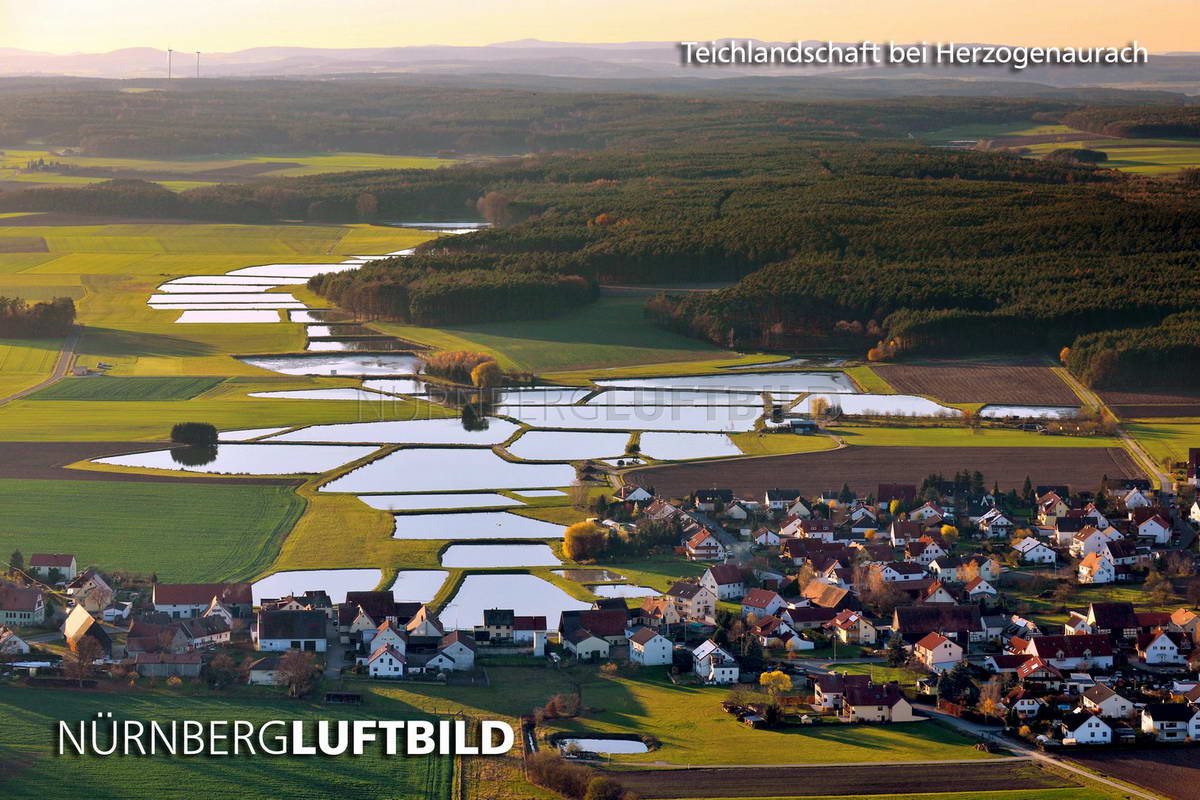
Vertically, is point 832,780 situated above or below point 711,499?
below

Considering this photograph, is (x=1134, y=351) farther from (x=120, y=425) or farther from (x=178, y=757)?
(x=178, y=757)

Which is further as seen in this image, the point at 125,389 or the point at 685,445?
the point at 125,389

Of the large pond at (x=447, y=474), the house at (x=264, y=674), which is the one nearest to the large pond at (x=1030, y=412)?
the large pond at (x=447, y=474)

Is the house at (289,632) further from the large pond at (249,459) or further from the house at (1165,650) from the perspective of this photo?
the house at (1165,650)

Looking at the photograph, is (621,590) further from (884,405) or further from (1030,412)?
(1030,412)

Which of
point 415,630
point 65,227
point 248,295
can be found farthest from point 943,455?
point 65,227

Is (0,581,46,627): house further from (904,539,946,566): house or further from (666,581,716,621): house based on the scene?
(904,539,946,566): house

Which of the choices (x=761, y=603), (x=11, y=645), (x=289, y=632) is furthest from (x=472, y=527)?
(x=11, y=645)
